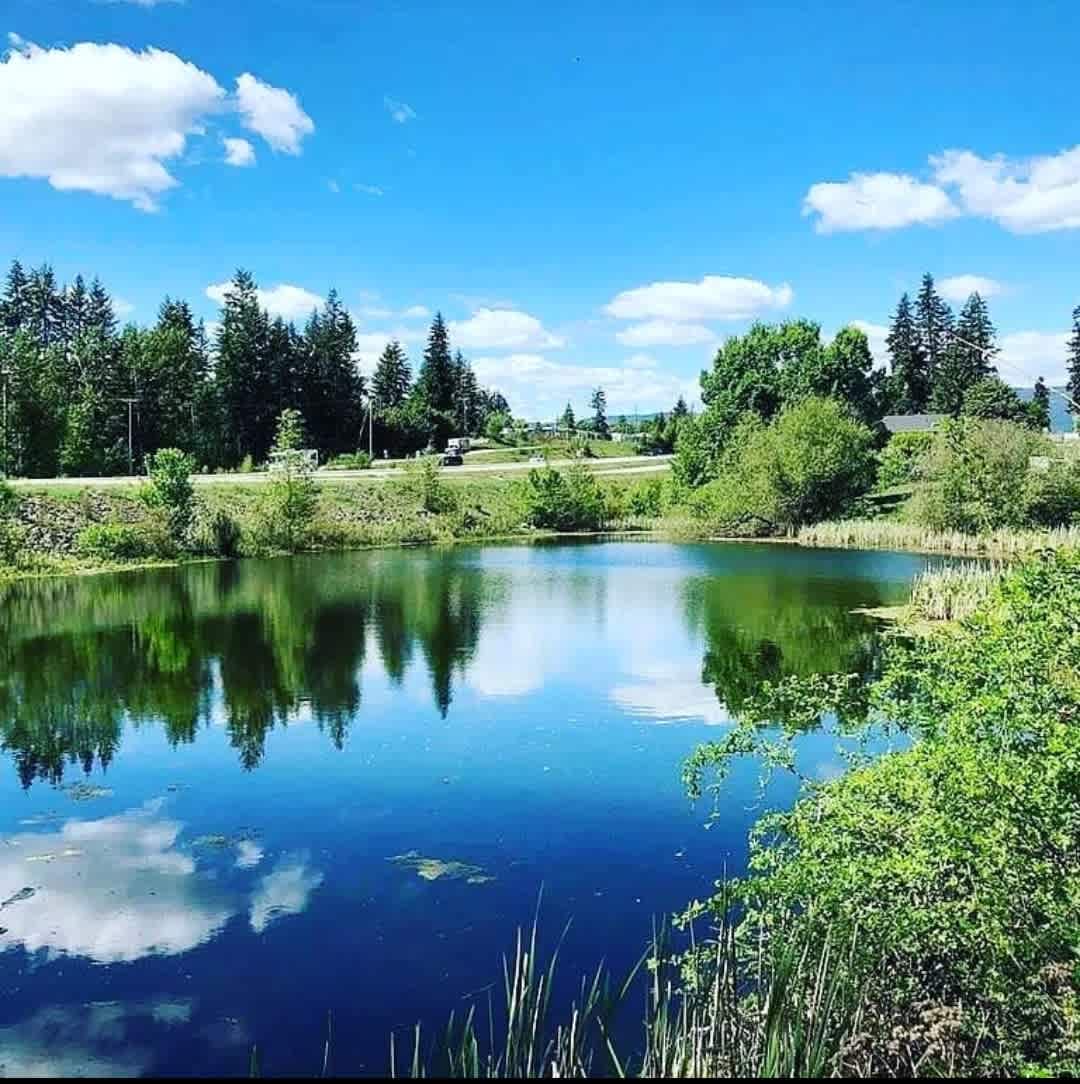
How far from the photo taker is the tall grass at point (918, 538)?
46.3 meters

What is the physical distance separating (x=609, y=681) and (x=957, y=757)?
48.9ft

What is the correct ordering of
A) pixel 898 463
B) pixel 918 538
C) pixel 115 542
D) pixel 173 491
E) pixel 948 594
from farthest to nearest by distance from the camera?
pixel 898 463 < pixel 918 538 < pixel 173 491 < pixel 115 542 < pixel 948 594

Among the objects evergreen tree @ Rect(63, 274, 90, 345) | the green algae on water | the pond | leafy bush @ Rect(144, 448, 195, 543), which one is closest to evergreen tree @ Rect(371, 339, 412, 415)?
evergreen tree @ Rect(63, 274, 90, 345)

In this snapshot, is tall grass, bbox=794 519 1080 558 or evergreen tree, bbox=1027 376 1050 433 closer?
tall grass, bbox=794 519 1080 558

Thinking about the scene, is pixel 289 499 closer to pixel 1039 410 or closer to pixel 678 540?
pixel 678 540

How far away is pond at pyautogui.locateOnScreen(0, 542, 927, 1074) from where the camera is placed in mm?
9305

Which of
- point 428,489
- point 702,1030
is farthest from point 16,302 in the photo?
point 702,1030

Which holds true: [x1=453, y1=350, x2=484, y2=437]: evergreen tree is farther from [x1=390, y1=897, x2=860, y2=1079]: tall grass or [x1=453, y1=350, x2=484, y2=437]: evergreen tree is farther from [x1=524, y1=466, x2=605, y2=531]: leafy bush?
[x1=390, y1=897, x2=860, y2=1079]: tall grass

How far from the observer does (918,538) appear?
177 ft

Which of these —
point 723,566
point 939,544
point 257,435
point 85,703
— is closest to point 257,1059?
point 85,703

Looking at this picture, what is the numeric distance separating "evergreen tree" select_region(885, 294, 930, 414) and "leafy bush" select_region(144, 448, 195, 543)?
73.2 metres

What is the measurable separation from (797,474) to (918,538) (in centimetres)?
1201

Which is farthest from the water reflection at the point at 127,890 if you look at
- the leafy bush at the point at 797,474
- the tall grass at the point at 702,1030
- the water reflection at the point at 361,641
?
the leafy bush at the point at 797,474

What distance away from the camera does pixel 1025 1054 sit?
687 centimetres
